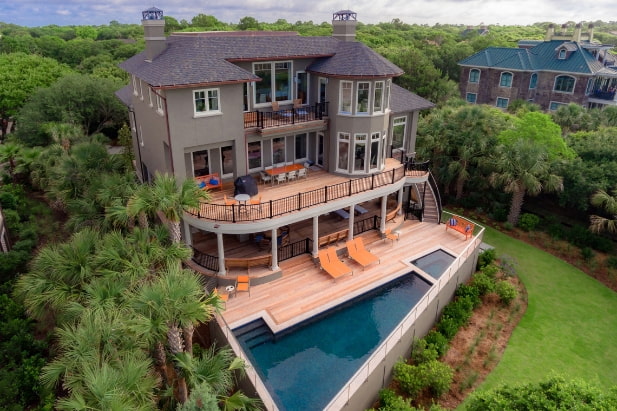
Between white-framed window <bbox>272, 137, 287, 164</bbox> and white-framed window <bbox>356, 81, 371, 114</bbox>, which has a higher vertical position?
white-framed window <bbox>356, 81, 371, 114</bbox>

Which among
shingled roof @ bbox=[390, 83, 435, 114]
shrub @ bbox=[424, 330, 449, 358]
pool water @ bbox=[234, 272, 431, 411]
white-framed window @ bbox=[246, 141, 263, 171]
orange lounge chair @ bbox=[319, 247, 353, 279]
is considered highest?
shingled roof @ bbox=[390, 83, 435, 114]

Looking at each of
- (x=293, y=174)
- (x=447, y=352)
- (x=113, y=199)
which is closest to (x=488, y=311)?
(x=447, y=352)

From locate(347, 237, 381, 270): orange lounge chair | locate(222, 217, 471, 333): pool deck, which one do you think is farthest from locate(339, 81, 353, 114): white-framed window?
locate(222, 217, 471, 333): pool deck

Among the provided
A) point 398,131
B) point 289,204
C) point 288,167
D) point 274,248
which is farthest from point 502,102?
point 274,248

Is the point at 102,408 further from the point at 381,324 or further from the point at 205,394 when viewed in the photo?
the point at 381,324

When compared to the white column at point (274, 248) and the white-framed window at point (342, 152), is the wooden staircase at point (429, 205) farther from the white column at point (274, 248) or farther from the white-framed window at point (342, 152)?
the white column at point (274, 248)

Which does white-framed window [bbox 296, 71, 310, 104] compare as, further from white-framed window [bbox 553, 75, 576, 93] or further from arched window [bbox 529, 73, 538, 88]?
white-framed window [bbox 553, 75, 576, 93]
